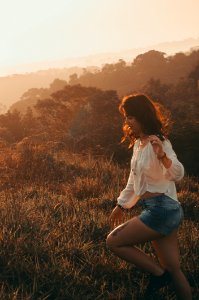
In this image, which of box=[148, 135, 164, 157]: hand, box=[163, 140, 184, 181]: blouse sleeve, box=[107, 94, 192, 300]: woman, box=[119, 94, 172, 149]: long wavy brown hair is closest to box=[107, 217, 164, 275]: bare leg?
box=[107, 94, 192, 300]: woman

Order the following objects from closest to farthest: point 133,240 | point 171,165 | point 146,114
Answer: point 171,165 < point 133,240 < point 146,114

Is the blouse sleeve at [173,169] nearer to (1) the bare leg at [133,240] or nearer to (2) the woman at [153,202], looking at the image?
(2) the woman at [153,202]

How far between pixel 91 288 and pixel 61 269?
1.06 feet

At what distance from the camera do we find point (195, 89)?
144 feet

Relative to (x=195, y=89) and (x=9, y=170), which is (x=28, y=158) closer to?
(x=9, y=170)

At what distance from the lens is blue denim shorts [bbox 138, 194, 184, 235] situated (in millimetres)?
3391

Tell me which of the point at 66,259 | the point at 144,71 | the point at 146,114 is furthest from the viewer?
the point at 144,71

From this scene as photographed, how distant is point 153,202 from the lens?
3449 mm

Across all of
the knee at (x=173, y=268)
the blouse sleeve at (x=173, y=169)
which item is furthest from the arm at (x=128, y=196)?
the knee at (x=173, y=268)

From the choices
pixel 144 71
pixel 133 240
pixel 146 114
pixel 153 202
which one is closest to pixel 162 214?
pixel 153 202

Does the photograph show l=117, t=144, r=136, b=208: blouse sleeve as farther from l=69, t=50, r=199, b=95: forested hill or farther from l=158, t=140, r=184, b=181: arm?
l=69, t=50, r=199, b=95: forested hill

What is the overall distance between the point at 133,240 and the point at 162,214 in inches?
11.5

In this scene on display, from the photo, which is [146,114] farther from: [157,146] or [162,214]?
[162,214]

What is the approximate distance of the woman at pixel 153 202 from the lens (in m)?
3.39
